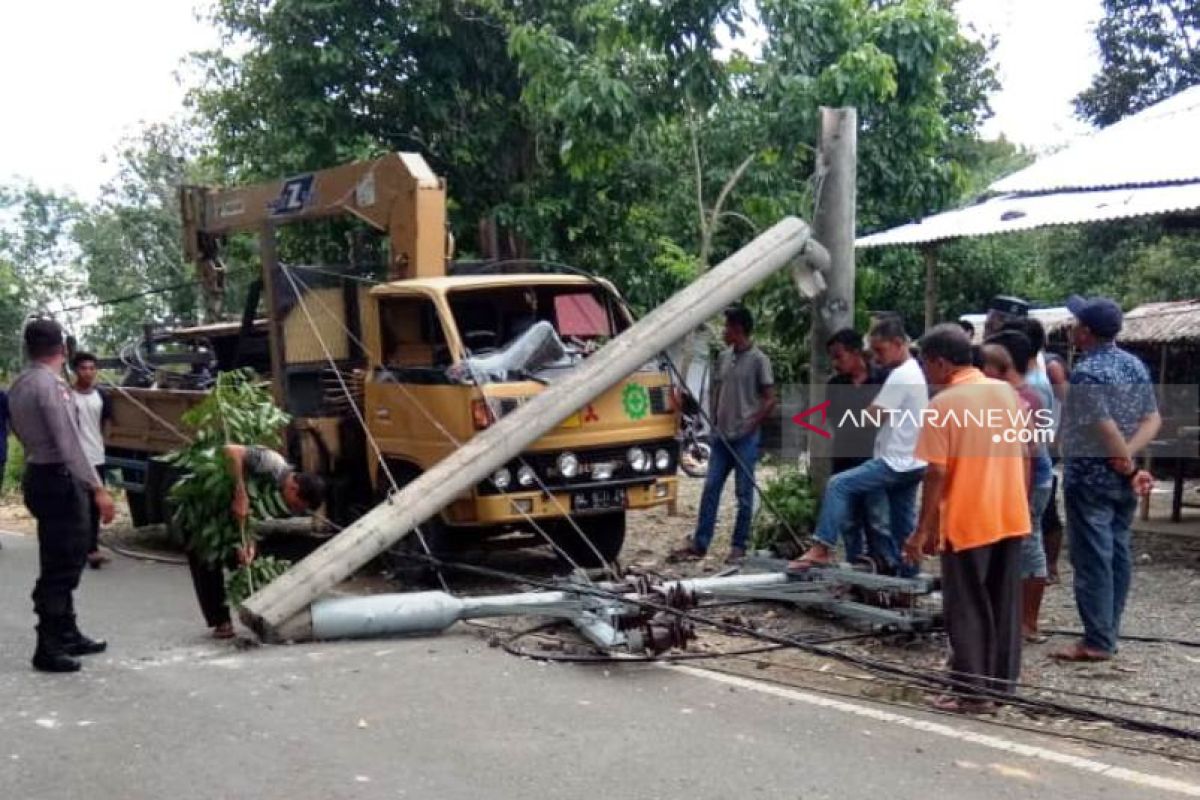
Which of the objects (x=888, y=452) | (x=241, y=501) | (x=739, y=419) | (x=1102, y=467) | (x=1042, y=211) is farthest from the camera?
(x=1042, y=211)

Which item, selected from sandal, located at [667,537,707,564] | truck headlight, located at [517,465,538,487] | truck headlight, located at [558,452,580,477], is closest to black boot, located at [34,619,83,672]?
truck headlight, located at [517,465,538,487]

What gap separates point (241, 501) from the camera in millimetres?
7051

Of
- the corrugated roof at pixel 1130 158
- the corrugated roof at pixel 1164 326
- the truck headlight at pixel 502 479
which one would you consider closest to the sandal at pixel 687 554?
the truck headlight at pixel 502 479

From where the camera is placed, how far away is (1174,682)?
631cm

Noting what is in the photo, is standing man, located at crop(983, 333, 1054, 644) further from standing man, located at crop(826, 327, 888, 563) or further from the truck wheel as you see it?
the truck wheel

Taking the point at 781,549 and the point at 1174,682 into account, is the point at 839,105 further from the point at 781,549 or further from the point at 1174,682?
the point at 1174,682

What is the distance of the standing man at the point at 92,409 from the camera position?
1000 centimetres

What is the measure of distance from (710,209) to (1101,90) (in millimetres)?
11935

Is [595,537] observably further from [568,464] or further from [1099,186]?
[1099,186]

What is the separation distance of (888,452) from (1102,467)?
1.31 metres

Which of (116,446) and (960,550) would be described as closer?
(960,550)

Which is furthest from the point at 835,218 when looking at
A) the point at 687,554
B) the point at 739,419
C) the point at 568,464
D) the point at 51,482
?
the point at 51,482

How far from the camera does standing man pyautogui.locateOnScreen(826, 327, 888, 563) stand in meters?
8.31

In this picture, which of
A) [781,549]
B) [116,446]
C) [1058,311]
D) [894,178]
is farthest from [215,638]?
[1058,311]
